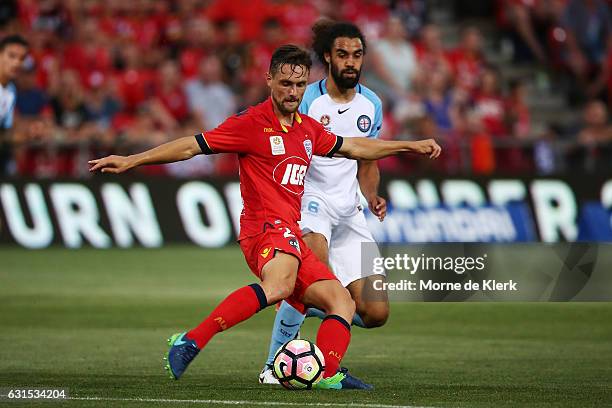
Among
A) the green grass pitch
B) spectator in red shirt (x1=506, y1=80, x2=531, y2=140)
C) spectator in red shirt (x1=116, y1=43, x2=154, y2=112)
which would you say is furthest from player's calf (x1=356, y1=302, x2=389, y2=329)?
spectator in red shirt (x1=116, y1=43, x2=154, y2=112)

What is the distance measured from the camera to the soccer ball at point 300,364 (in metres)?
7.89

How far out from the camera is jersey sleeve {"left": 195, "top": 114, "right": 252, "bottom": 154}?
316 inches

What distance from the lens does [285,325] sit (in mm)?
8758

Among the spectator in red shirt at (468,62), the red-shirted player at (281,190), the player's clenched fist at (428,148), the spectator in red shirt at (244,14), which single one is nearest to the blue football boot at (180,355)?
the red-shirted player at (281,190)

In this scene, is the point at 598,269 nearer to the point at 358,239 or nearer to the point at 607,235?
the point at 358,239

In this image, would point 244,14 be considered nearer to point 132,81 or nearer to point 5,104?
point 132,81

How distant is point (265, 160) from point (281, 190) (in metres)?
0.22

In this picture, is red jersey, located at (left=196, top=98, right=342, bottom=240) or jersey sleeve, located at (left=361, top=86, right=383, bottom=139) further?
jersey sleeve, located at (left=361, top=86, right=383, bottom=139)

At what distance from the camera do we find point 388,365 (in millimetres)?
9703

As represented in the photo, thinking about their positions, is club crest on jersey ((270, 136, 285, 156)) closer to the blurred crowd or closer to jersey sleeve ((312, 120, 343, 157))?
jersey sleeve ((312, 120, 343, 157))

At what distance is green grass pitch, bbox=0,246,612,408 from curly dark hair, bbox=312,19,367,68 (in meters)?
2.39

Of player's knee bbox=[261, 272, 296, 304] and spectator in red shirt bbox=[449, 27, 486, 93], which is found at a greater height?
spectator in red shirt bbox=[449, 27, 486, 93]

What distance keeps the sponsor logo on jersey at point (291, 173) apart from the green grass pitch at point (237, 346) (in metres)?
1.31

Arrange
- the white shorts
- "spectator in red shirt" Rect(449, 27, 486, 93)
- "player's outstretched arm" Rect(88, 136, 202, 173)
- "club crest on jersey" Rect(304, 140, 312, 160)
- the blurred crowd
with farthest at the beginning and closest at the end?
Answer: "spectator in red shirt" Rect(449, 27, 486, 93)
the blurred crowd
the white shorts
"club crest on jersey" Rect(304, 140, 312, 160)
"player's outstretched arm" Rect(88, 136, 202, 173)
